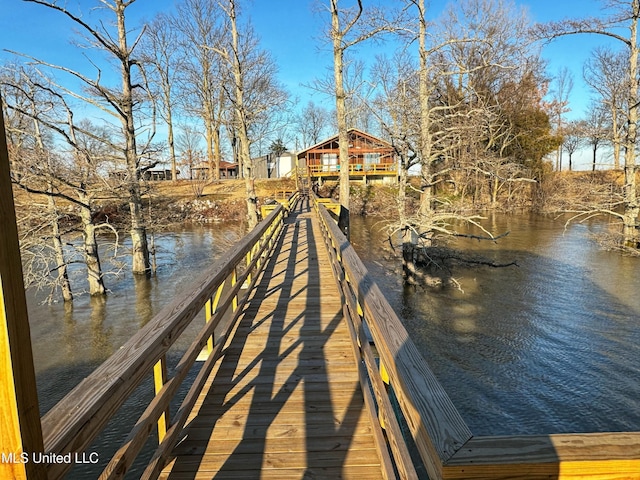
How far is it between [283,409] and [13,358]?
232cm

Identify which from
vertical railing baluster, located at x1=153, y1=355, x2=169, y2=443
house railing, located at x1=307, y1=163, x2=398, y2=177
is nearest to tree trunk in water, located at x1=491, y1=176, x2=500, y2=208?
house railing, located at x1=307, y1=163, x2=398, y2=177

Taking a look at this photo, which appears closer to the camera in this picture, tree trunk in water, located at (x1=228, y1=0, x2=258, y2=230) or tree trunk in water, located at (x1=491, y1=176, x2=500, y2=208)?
tree trunk in water, located at (x1=228, y1=0, x2=258, y2=230)

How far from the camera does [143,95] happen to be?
13867 mm

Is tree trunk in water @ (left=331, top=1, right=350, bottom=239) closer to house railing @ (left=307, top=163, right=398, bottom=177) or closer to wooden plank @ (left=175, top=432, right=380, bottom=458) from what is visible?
wooden plank @ (left=175, top=432, right=380, bottom=458)

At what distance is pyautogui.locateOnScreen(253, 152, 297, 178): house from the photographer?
1839 inches

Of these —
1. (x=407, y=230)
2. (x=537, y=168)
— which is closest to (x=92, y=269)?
(x=407, y=230)

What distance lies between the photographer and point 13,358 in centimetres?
89

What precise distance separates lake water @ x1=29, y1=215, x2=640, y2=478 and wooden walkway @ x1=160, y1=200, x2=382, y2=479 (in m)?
2.67

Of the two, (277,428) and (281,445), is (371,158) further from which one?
(281,445)

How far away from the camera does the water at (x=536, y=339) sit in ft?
19.6

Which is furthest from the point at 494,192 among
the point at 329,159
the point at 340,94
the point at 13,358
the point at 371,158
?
the point at 13,358

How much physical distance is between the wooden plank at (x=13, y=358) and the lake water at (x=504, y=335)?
490cm

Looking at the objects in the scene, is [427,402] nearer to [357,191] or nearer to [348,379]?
[348,379]

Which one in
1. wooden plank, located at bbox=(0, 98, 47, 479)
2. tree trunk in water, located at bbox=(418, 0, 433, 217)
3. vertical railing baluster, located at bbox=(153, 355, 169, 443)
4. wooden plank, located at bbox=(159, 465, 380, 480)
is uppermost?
tree trunk in water, located at bbox=(418, 0, 433, 217)
